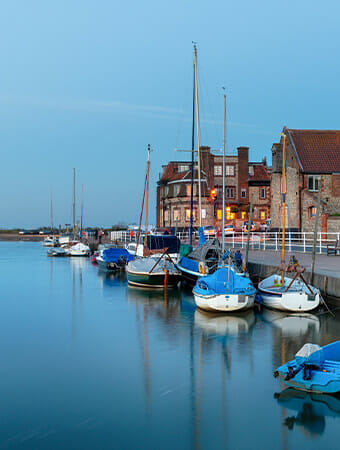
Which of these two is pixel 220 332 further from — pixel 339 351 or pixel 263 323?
pixel 339 351

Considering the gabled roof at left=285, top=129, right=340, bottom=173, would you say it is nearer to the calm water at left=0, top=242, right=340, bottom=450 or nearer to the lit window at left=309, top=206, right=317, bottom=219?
the lit window at left=309, top=206, right=317, bottom=219

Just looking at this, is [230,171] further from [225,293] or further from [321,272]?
[225,293]

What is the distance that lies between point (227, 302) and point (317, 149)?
3675cm

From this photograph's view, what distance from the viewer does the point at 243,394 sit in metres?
11.6

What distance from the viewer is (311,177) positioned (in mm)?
50125

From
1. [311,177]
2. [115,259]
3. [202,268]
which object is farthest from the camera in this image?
[311,177]

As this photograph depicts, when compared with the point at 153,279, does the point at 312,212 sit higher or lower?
higher

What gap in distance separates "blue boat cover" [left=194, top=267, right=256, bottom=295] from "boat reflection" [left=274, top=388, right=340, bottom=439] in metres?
9.30

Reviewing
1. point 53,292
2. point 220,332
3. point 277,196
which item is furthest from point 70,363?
point 277,196

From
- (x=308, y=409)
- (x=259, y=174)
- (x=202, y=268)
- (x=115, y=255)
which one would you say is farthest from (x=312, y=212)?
(x=308, y=409)

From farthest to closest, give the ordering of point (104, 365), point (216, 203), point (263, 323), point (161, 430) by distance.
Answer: point (216, 203)
point (263, 323)
point (104, 365)
point (161, 430)

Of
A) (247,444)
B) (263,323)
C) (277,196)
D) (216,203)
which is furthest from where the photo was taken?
(216,203)

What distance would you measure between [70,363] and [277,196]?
1753 inches

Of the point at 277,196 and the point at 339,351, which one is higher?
the point at 277,196
